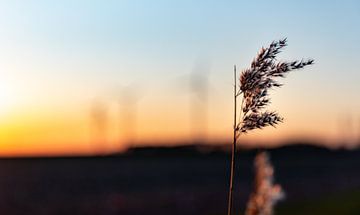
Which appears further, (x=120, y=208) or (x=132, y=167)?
(x=132, y=167)

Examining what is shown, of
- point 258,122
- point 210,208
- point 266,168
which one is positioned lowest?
point 210,208

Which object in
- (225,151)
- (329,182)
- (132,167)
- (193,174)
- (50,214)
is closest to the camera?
(50,214)

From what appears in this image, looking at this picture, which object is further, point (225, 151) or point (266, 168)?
point (225, 151)

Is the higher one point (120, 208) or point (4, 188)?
point (120, 208)

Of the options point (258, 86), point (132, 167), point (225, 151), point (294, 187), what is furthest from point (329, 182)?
point (225, 151)

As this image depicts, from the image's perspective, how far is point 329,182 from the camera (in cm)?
3472

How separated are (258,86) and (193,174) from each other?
160 feet

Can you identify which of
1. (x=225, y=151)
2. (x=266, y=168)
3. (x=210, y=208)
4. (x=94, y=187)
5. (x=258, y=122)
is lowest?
(x=225, y=151)

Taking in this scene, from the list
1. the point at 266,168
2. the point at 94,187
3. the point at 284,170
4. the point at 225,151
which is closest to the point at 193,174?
the point at 284,170

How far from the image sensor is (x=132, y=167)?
6019 centimetres

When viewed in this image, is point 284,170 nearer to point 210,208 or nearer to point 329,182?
point 329,182

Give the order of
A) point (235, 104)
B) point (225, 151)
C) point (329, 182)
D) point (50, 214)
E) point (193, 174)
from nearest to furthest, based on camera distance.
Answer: point (235, 104) < point (50, 214) < point (329, 182) < point (193, 174) < point (225, 151)

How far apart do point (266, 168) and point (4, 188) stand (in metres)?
30.6

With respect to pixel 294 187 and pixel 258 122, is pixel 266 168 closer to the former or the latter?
pixel 258 122
